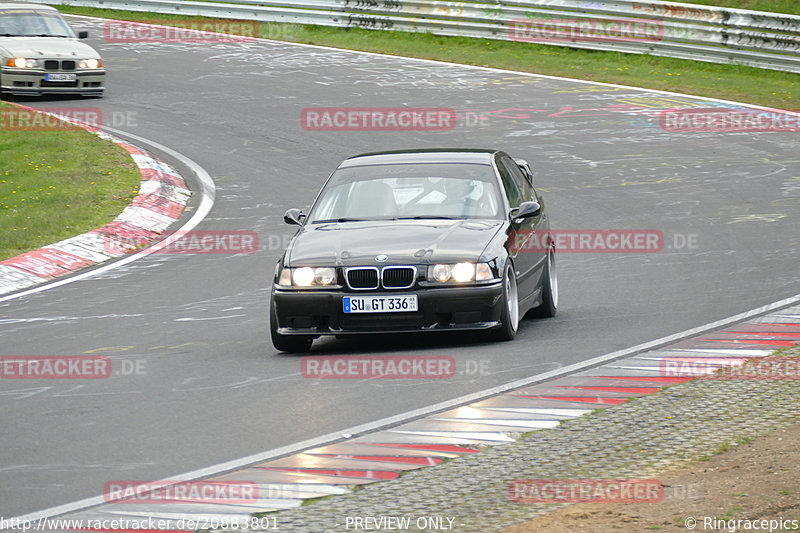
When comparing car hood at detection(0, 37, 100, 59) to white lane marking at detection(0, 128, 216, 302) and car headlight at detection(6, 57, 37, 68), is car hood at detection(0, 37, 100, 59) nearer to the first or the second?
car headlight at detection(6, 57, 37, 68)

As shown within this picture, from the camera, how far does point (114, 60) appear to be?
28.4 meters

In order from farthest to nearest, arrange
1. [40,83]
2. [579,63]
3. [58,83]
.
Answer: [579,63], [58,83], [40,83]

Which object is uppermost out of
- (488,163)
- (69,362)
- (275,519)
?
(488,163)

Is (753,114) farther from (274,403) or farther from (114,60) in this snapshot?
(274,403)

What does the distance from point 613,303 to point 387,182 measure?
7.55 feet

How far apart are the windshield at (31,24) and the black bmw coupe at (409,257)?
15154 millimetres

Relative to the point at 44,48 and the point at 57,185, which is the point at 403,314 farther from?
the point at 44,48

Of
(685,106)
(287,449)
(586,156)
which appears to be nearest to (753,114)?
(685,106)

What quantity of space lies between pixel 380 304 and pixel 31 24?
17.4 meters

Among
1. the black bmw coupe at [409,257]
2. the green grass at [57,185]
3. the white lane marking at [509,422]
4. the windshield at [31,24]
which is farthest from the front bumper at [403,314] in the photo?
the windshield at [31,24]

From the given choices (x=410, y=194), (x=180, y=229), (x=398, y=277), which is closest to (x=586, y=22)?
(x=180, y=229)

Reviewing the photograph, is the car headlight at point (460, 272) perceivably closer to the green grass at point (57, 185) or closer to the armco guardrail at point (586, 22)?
the green grass at point (57, 185)

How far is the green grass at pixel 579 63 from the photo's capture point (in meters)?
24.5

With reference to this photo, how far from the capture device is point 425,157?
37.1 ft
